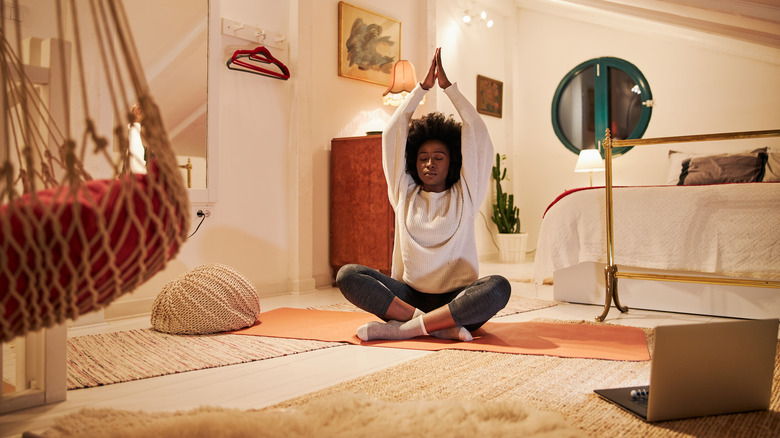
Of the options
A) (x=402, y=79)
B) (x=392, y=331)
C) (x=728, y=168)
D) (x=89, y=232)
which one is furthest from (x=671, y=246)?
(x=89, y=232)

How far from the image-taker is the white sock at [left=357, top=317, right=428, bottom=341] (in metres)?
2.31

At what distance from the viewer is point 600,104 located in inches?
244

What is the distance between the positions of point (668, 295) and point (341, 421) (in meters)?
2.40

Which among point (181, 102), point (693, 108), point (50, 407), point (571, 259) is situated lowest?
point (50, 407)

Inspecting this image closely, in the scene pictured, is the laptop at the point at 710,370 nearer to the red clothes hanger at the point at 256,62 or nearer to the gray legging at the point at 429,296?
the gray legging at the point at 429,296

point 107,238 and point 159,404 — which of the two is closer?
point 107,238

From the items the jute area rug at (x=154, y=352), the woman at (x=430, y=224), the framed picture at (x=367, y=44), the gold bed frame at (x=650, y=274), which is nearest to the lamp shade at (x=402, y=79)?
the framed picture at (x=367, y=44)

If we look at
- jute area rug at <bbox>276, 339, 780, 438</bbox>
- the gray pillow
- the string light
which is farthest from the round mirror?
jute area rug at <bbox>276, 339, 780, 438</bbox>

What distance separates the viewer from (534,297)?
366 centimetres

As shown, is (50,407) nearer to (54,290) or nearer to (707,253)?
(54,290)

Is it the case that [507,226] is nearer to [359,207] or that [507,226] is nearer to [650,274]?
[359,207]

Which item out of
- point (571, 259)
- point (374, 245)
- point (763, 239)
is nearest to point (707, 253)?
point (763, 239)

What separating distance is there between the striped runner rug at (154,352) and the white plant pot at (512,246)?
3.89 m

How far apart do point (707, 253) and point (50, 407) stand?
283cm
